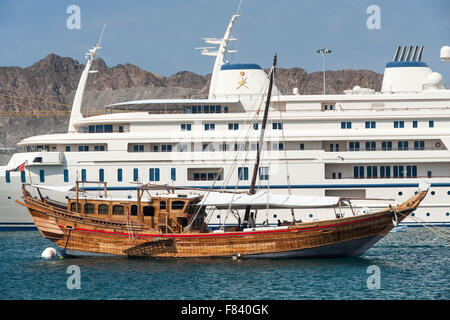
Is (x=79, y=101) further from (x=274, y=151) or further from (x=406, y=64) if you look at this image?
(x=406, y=64)

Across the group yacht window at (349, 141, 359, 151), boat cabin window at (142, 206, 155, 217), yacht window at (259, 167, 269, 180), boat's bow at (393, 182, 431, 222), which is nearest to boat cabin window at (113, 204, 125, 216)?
boat cabin window at (142, 206, 155, 217)

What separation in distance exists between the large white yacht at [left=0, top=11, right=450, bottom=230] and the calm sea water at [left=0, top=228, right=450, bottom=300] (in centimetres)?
714

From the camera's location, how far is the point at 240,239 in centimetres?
3020

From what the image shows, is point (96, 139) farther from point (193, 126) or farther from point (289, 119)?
point (289, 119)

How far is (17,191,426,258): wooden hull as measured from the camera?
98.3 ft

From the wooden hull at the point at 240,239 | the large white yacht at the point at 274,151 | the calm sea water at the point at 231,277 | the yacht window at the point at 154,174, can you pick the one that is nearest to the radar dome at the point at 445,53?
the large white yacht at the point at 274,151

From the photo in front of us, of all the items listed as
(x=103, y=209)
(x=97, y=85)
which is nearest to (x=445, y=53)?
(x=103, y=209)

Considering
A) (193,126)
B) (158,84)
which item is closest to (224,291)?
(193,126)

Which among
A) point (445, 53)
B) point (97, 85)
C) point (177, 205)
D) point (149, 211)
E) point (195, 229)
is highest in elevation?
point (97, 85)

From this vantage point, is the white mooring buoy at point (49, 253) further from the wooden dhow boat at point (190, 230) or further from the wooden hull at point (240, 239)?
the wooden hull at point (240, 239)

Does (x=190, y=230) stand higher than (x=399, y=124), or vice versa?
(x=399, y=124)

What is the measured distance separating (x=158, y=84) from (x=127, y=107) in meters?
141

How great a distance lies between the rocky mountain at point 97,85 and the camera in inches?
6206

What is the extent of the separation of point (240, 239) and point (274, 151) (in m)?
10.5
